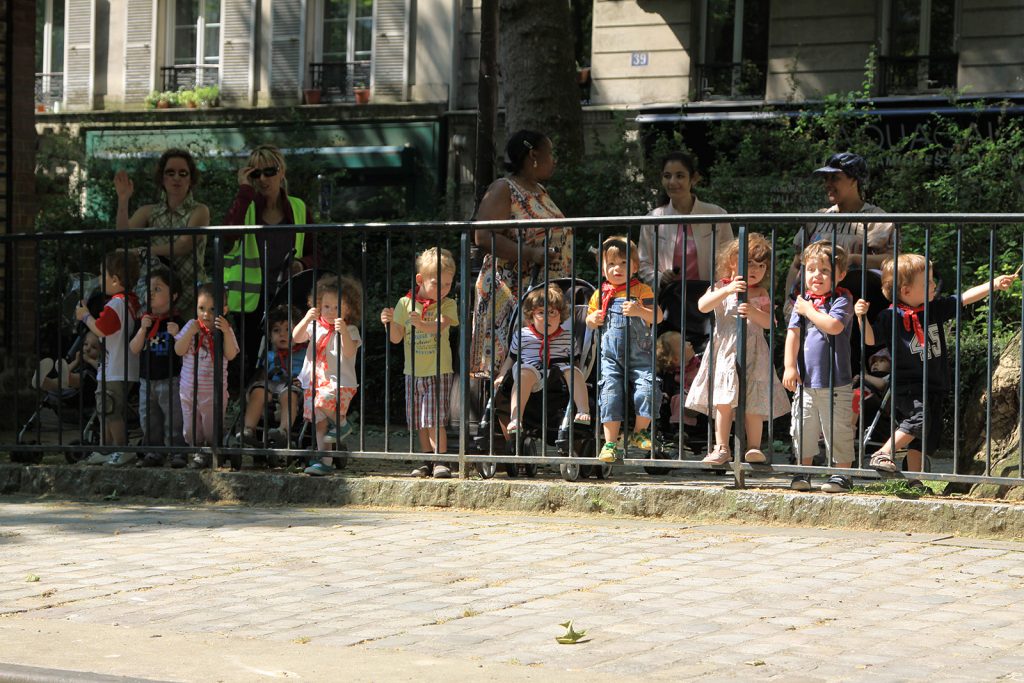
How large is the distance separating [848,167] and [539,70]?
27.0 ft

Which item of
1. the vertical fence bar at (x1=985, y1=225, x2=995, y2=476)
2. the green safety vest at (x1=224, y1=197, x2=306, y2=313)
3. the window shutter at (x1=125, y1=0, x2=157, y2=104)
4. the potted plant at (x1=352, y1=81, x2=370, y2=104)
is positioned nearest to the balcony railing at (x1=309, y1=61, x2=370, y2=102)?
the potted plant at (x1=352, y1=81, x2=370, y2=104)

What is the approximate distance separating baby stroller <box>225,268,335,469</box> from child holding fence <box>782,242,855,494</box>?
2562 mm

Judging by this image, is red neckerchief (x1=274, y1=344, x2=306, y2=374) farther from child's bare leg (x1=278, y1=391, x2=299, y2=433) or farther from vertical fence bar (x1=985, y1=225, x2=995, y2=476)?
vertical fence bar (x1=985, y1=225, x2=995, y2=476)

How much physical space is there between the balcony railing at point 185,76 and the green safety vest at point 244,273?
2504 centimetres

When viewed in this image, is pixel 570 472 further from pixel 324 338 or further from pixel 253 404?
pixel 253 404

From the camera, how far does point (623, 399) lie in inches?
334


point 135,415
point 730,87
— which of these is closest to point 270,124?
point 730,87

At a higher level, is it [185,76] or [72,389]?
[185,76]

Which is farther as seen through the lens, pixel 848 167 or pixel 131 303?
pixel 131 303

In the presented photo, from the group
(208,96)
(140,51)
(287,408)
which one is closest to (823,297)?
(287,408)

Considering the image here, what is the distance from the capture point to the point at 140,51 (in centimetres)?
Answer: 3388

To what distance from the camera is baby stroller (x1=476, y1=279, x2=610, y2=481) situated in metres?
8.61

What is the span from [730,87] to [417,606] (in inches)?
939

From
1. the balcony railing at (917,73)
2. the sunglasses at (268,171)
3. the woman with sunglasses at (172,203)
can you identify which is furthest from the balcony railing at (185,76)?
the sunglasses at (268,171)
